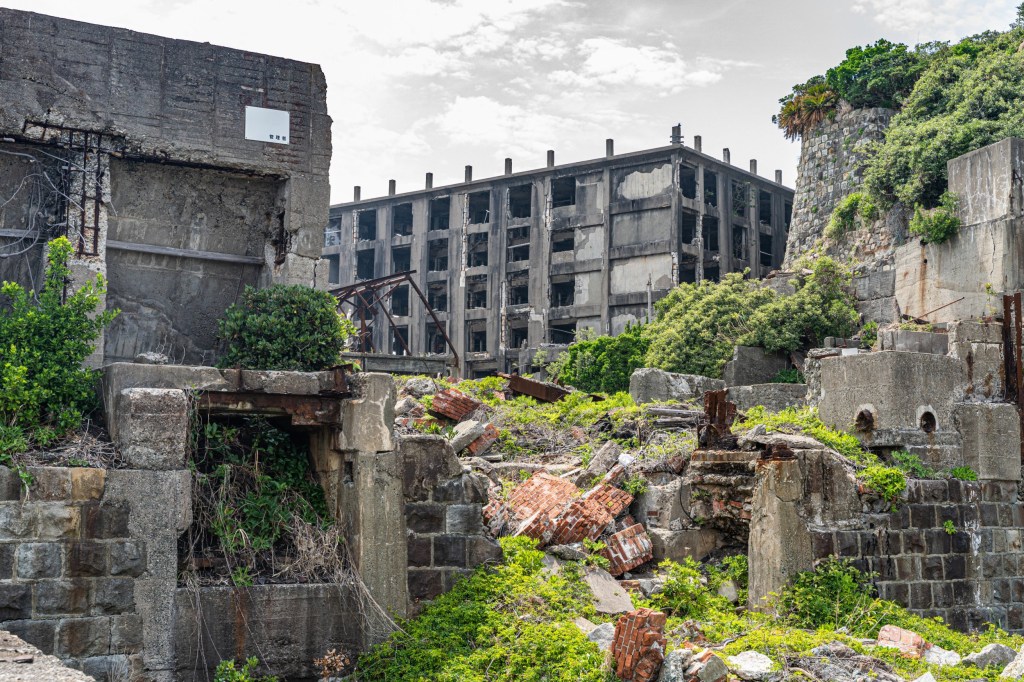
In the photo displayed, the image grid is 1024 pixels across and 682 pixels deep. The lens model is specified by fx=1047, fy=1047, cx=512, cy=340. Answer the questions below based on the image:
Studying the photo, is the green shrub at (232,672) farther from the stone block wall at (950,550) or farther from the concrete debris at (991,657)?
the concrete debris at (991,657)

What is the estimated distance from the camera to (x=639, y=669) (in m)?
7.68

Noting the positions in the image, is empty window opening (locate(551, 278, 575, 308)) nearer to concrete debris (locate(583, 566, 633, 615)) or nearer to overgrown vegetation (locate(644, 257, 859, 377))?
overgrown vegetation (locate(644, 257, 859, 377))

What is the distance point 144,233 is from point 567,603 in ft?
18.8

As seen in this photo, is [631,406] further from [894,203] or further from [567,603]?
[894,203]

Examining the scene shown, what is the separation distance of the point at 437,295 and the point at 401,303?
1.73 meters

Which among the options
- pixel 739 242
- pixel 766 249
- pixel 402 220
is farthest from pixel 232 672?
pixel 402 220

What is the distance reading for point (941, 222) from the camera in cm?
2150

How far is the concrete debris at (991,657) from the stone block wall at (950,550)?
1463 millimetres

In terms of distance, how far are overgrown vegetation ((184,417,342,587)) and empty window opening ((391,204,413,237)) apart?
33.7 m

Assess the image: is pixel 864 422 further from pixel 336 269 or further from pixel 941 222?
pixel 336 269

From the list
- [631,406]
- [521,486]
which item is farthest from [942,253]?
[521,486]

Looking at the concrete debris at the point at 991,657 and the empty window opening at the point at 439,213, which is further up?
the empty window opening at the point at 439,213

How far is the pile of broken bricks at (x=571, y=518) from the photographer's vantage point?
→ 1039 centimetres

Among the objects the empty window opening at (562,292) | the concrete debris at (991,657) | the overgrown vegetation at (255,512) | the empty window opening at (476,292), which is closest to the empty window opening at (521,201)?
the empty window opening at (476,292)
